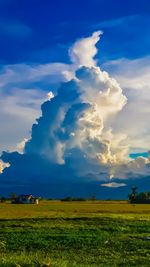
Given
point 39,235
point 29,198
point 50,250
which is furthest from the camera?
point 29,198

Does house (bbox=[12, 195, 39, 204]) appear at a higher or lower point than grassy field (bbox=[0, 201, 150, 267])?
higher

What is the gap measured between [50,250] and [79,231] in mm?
13889

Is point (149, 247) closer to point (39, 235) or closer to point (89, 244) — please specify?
point (89, 244)

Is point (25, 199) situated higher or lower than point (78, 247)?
higher

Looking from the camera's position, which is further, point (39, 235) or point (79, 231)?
point (79, 231)

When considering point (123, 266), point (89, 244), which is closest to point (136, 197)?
point (89, 244)

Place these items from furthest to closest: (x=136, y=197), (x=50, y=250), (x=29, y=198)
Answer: (x=136, y=197), (x=29, y=198), (x=50, y=250)

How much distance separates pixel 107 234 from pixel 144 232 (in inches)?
185

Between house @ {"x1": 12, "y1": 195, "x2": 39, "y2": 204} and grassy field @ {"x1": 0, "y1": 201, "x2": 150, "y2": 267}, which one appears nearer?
grassy field @ {"x1": 0, "y1": 201, "x2": 150, "y2": 267}

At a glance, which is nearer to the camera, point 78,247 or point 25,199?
point 78,247

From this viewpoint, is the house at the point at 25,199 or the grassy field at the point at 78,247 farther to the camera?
the house at the point at 25,199

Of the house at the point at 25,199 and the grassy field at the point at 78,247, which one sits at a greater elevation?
the house at the point at 25,199

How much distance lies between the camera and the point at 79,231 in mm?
48656

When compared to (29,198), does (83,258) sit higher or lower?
lower
